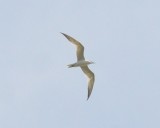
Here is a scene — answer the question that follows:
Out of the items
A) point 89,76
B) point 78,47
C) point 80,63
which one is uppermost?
point 78,47

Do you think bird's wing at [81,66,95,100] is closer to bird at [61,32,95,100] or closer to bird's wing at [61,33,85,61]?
bird at [61,32,95,100]

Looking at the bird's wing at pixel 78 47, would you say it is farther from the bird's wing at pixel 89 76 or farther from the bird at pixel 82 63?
the bird's wing at pixel 89 76

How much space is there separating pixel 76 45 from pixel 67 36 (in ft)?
5.85

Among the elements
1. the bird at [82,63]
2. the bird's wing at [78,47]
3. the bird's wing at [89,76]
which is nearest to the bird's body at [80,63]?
the bird at [82,63]

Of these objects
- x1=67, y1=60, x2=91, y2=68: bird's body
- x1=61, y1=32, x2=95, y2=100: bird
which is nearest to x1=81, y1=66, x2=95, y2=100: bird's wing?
x1=61, y1=32, x2=95, y2=100: bird

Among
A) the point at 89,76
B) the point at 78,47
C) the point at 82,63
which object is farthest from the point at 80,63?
the point at 89,76

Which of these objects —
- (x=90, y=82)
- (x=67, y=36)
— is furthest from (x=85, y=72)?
(x=67, y=36)

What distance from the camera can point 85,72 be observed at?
223ft

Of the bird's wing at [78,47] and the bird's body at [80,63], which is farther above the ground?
the bird's wing at [78,47]

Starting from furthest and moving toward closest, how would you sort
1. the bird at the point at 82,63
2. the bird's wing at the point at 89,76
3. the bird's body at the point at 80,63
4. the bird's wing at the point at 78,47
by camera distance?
the bird's wing at the point at 89,76, the bird's body at the point at 80,63, the bird at the point at 82,63, the bird's wing at the point at 78,47

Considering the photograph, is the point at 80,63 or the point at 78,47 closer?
the point at 78,47

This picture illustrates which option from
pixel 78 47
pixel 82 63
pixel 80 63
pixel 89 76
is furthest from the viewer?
pixel 89 76

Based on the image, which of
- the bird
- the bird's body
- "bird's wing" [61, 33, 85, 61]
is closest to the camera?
"bird's wing" [61, 33, 85, 61]

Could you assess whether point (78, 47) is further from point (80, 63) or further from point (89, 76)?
point (89, 76)
